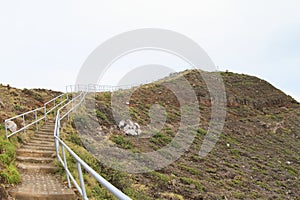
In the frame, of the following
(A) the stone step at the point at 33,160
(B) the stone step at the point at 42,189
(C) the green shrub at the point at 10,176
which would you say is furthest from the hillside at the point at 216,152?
(C) the green shrub at the point at 10,176

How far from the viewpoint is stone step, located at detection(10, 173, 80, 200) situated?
533 centimetres

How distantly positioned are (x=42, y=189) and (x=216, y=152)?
1343 centimetres

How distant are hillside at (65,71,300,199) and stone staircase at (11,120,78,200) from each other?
4.83 ft

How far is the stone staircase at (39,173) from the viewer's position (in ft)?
17.6

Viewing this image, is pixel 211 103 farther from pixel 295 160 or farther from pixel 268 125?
pixel 295 160

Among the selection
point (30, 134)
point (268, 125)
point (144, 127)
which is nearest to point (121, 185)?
point (30, 134)

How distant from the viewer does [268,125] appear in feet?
91.0

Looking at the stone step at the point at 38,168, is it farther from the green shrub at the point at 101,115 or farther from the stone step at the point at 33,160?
the green shrub at the point at 101,115

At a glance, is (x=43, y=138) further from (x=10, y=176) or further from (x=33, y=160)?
(x=10, y=176)

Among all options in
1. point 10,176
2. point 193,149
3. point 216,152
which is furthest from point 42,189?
point 216,152

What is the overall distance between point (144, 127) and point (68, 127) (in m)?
7.07

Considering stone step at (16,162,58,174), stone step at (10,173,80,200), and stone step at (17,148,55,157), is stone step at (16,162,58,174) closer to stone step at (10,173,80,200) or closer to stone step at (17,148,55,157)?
stone step at (10,173,80,200)

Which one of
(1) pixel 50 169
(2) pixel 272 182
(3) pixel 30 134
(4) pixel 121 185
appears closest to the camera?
(1) pixel 50 169

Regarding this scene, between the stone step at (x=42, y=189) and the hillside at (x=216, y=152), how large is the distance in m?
2.53
